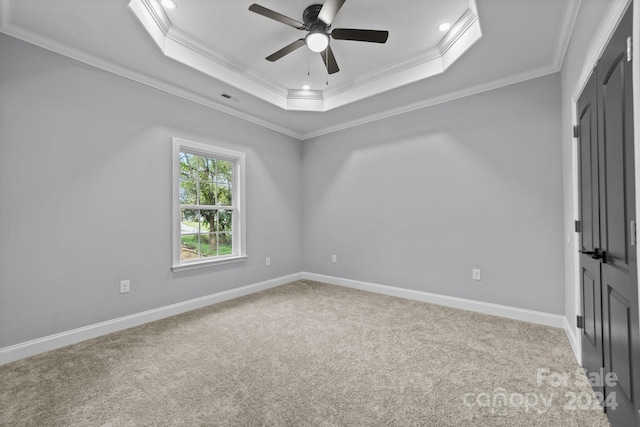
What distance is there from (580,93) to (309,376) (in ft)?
9.00

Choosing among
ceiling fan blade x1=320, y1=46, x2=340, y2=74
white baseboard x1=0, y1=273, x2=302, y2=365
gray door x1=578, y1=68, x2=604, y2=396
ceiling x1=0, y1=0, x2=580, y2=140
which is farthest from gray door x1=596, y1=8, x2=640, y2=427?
white baseboard x1=0, y1=273, x2=302, y2=365

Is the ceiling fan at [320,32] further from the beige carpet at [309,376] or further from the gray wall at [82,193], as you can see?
the beige carpet at [309,376]

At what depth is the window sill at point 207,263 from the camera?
3.24 metres

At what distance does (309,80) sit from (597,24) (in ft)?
8.76

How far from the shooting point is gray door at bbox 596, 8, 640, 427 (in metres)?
1.16

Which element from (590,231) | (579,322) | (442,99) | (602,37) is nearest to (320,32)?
(602,37)

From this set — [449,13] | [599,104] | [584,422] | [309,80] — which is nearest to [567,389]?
[584,422]

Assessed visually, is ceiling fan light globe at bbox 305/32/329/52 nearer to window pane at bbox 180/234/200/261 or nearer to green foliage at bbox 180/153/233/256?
green foliage at bbox 180/153/233/256

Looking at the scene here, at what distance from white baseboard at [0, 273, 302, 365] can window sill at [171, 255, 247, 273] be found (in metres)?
0.39

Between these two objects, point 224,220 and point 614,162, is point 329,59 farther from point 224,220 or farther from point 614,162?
point 224,220

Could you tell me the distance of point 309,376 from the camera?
1.95 metres

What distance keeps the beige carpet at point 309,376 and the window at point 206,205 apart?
3.05 feet

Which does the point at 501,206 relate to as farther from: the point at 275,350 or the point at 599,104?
the point at 275,350

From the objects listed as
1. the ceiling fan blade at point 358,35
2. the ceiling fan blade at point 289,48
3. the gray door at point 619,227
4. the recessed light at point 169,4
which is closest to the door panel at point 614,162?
the gray door at point 619,227
